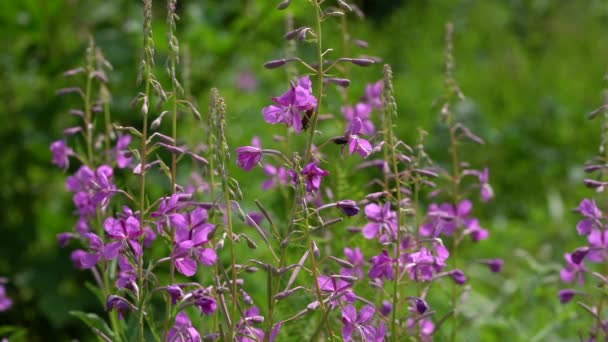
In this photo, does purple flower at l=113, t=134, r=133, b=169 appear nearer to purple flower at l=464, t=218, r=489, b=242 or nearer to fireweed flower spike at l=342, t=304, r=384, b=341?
fireweed flower spike at l=342, t=304, r=384, b=341

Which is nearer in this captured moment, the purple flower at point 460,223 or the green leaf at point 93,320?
the green leaf at point 93,320

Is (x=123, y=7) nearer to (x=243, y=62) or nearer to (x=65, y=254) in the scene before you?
(x=65, y=254)

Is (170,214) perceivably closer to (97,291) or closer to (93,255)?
(93,255)

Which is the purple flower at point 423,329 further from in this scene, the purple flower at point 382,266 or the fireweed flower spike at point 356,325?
the fireweed flower spike at point 356,325

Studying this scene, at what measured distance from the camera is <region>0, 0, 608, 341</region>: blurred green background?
4750 millimetres

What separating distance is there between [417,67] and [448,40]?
664cm

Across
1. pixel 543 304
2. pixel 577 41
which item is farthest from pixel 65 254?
pixel 577 41

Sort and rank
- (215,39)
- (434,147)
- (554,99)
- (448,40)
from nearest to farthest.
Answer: (448,40) → (215,39) → (434,147) → (554,99)

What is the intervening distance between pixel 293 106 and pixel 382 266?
50 centimetres

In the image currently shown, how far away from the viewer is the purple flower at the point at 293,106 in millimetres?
1881

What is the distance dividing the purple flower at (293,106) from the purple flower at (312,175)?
0.30ft

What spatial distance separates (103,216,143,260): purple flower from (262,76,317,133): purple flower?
1.25 ft

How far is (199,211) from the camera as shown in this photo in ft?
6.70

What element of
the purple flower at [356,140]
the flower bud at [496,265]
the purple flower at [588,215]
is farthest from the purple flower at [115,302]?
the flower bud at [496,265]
